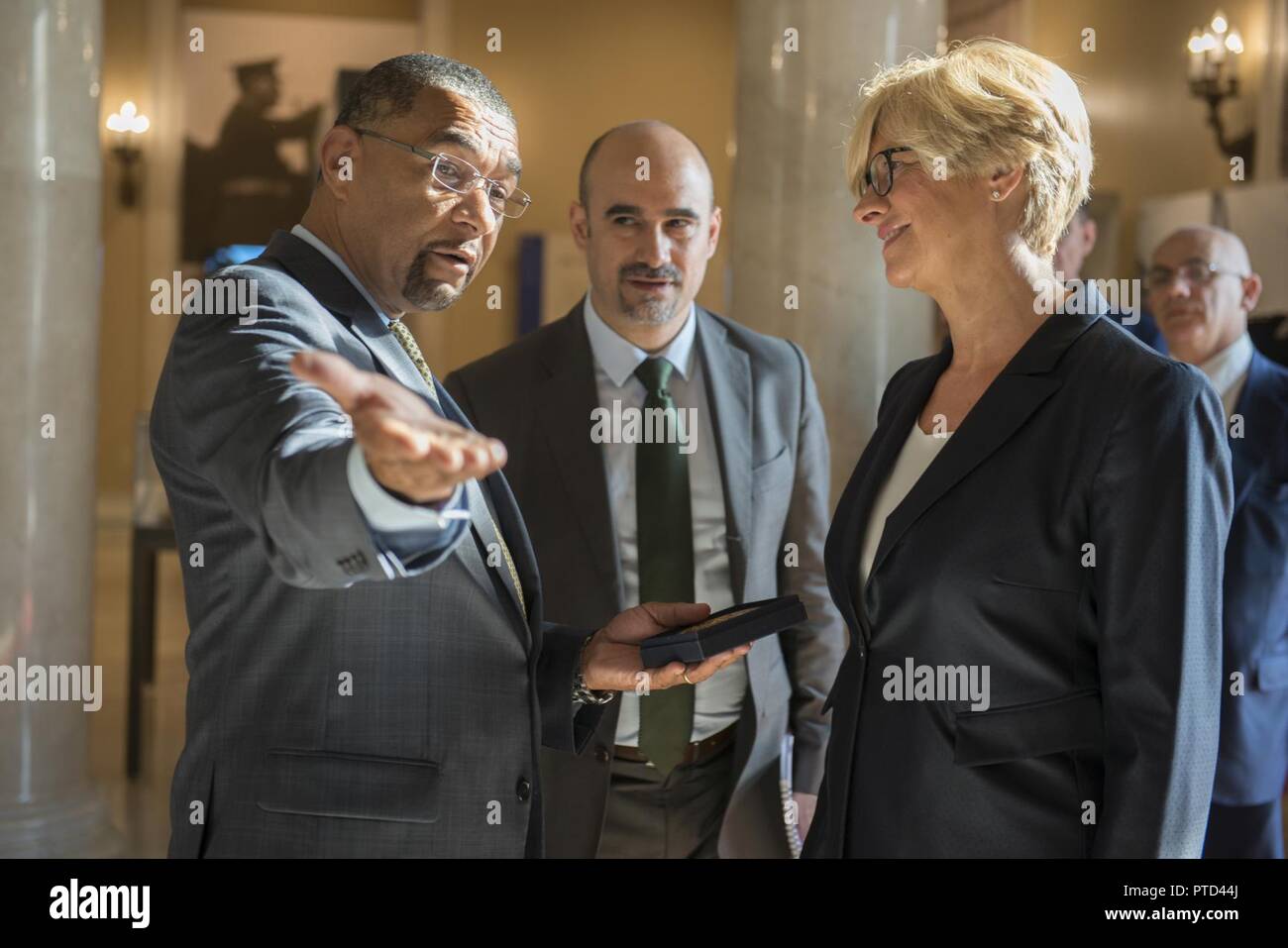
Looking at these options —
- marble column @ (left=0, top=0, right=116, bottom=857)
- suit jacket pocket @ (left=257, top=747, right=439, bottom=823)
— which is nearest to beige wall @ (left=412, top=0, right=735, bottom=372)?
marble column @ (left=0, top=0, right=116, bottom=857)

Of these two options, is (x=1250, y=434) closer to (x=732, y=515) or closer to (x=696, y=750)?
(x=732, y=515)

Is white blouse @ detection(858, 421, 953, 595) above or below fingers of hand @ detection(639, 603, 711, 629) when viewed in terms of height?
above

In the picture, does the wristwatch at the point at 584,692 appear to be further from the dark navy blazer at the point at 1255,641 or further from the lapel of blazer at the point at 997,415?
the dark navy blazer at the point at 1255,641

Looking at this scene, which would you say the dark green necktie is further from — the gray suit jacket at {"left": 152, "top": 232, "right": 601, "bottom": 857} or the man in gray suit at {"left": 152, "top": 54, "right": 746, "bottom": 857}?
the gray suit jacket at {"left": 152, "top": 232, "right": 601, "bottom": 857}

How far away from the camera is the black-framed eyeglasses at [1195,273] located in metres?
3.84

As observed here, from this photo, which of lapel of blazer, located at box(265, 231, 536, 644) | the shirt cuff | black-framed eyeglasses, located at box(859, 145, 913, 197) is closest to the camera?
the shirt cuff

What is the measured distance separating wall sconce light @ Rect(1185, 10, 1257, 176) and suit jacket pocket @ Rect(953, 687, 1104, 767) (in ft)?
20.1

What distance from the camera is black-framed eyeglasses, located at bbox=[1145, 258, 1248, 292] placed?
384 centimetres

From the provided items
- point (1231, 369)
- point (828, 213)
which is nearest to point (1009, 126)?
point (828, 213)

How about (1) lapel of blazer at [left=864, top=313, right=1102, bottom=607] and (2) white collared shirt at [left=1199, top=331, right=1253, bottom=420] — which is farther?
(2) white collared shirt at [left=1199, top=331, right=1253, bottom=420]

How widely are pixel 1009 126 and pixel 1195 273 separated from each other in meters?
2.12
